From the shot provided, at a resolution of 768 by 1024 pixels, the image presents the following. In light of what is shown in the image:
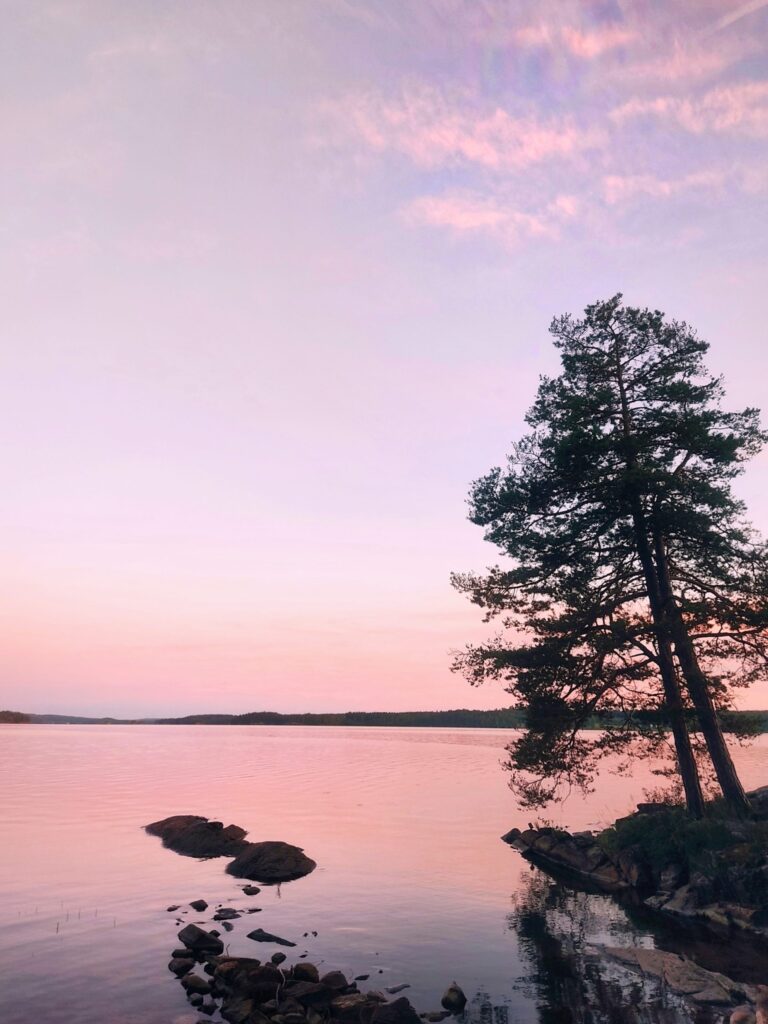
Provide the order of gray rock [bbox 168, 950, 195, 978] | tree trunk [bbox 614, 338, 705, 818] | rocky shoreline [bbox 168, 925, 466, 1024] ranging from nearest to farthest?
rocky shoreline [bbox 168, 925, 466, 1024] < gray rock [bbox 168, 950, 195, 978] < tree trunk [bbox 614, 338, 705, 818]

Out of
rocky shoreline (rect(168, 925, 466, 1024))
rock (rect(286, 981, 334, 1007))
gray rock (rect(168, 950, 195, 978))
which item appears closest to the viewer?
rocky shoreline (rect(168, 925, 466, 1024))

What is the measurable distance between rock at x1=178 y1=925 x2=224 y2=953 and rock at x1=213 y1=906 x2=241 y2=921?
2.63 metres

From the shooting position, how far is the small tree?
25.3 m

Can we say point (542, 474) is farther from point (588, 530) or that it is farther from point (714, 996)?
point (714, 996)

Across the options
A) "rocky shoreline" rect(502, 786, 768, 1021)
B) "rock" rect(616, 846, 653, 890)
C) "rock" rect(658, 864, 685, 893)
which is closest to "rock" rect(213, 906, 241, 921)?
"rocky shoreline" rect(502, 786, 768, 1021)

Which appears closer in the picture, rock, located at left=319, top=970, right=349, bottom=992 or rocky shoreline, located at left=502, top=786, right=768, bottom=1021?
rock, located at left=319, top=970, right=349, bottom=992

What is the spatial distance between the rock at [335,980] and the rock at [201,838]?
18041 millimetres

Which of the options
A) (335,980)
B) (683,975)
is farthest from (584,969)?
(335,980)

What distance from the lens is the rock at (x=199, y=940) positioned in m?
17.9

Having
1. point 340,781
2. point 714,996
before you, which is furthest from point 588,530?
point 340,781

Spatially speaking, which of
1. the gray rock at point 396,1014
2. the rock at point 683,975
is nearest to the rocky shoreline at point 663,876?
the rock at point 683,975

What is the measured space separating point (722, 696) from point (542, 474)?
35.8ft

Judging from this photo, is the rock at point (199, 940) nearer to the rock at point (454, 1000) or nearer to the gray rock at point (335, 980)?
the gray rock at point (335, 980)

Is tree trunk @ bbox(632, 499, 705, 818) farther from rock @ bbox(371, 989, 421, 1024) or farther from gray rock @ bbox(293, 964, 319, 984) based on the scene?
gray rock @ bbox(293, 964, 319, 984)
